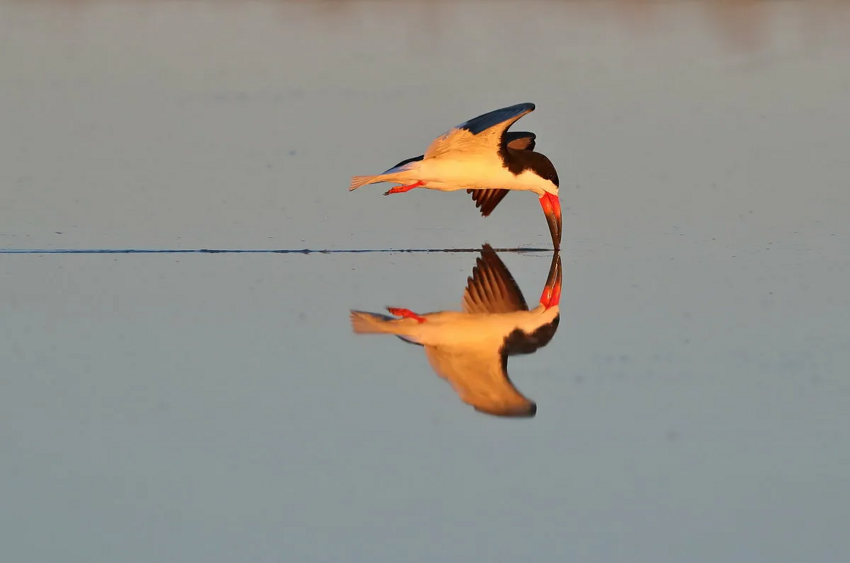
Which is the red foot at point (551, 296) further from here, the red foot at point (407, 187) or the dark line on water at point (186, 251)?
the red foot at point (407, 187)

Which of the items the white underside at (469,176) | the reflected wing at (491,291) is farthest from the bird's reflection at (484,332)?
the white underside at (469,176)

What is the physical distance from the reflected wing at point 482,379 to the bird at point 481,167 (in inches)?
81.0

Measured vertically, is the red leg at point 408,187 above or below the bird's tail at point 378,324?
above

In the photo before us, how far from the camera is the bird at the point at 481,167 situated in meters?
9.83

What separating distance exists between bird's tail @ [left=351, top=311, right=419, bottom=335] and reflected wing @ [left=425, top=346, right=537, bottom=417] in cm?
30

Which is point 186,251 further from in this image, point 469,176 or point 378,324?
point 378,324

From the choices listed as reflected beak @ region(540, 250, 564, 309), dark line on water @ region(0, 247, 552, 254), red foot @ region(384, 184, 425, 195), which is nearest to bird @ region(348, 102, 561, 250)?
red foot @ region(384, 184, 425, 195)

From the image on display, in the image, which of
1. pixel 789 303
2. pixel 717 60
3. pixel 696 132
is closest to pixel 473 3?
pixel 717 60

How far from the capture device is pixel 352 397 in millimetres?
6988

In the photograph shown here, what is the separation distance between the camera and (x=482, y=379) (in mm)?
7355

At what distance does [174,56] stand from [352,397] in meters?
10.1

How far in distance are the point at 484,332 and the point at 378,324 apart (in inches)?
19.9

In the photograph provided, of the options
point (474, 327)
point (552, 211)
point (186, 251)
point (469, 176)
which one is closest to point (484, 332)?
point (474, 327)

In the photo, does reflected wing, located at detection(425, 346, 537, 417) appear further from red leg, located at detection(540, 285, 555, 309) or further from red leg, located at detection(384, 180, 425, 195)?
red leg, located at detection(384, 180, 425, 195)
